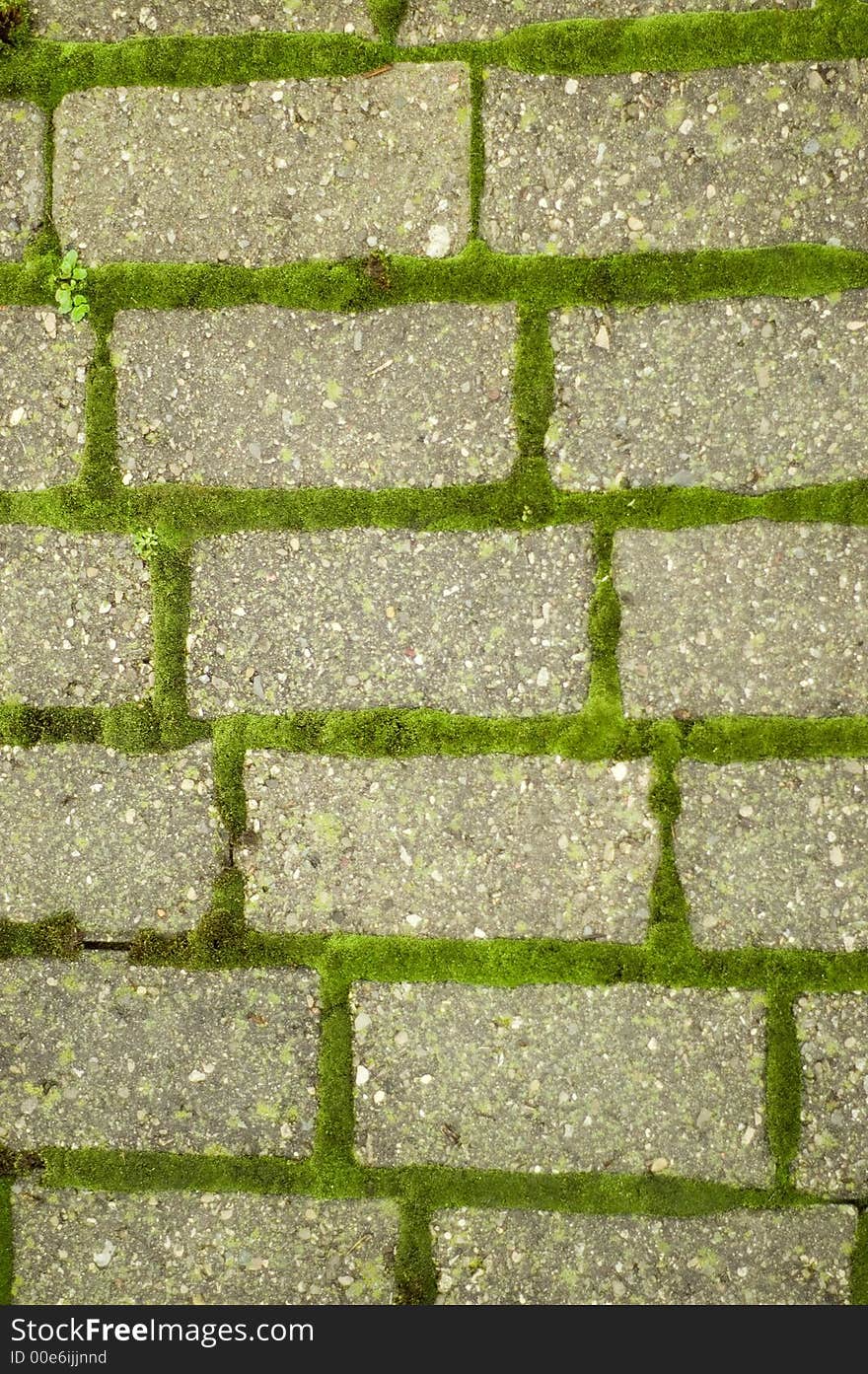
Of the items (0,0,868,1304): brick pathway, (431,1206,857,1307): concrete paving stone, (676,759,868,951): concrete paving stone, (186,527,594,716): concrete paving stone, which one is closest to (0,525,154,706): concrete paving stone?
(0,0,868,1304): brick pathway

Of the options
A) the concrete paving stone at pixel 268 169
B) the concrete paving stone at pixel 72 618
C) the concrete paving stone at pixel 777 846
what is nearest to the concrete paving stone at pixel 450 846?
the concrete paving stone at pixel 777 846

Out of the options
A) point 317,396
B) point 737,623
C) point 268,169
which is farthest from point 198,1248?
point 268,169

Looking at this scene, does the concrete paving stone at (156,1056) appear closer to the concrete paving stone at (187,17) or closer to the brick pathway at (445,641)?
the brick pathway at (445,641)

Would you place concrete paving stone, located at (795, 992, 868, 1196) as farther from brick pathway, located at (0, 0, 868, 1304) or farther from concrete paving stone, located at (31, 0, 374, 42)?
concrete paving stone, located at (31, 0, 374, 42)

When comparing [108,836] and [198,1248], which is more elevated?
[108,836]

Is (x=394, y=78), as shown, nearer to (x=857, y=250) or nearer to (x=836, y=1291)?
Answer: (x=857, y=250)

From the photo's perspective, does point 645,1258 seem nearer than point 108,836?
Yes

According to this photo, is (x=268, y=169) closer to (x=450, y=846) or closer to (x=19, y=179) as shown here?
(x=19, y=179)
